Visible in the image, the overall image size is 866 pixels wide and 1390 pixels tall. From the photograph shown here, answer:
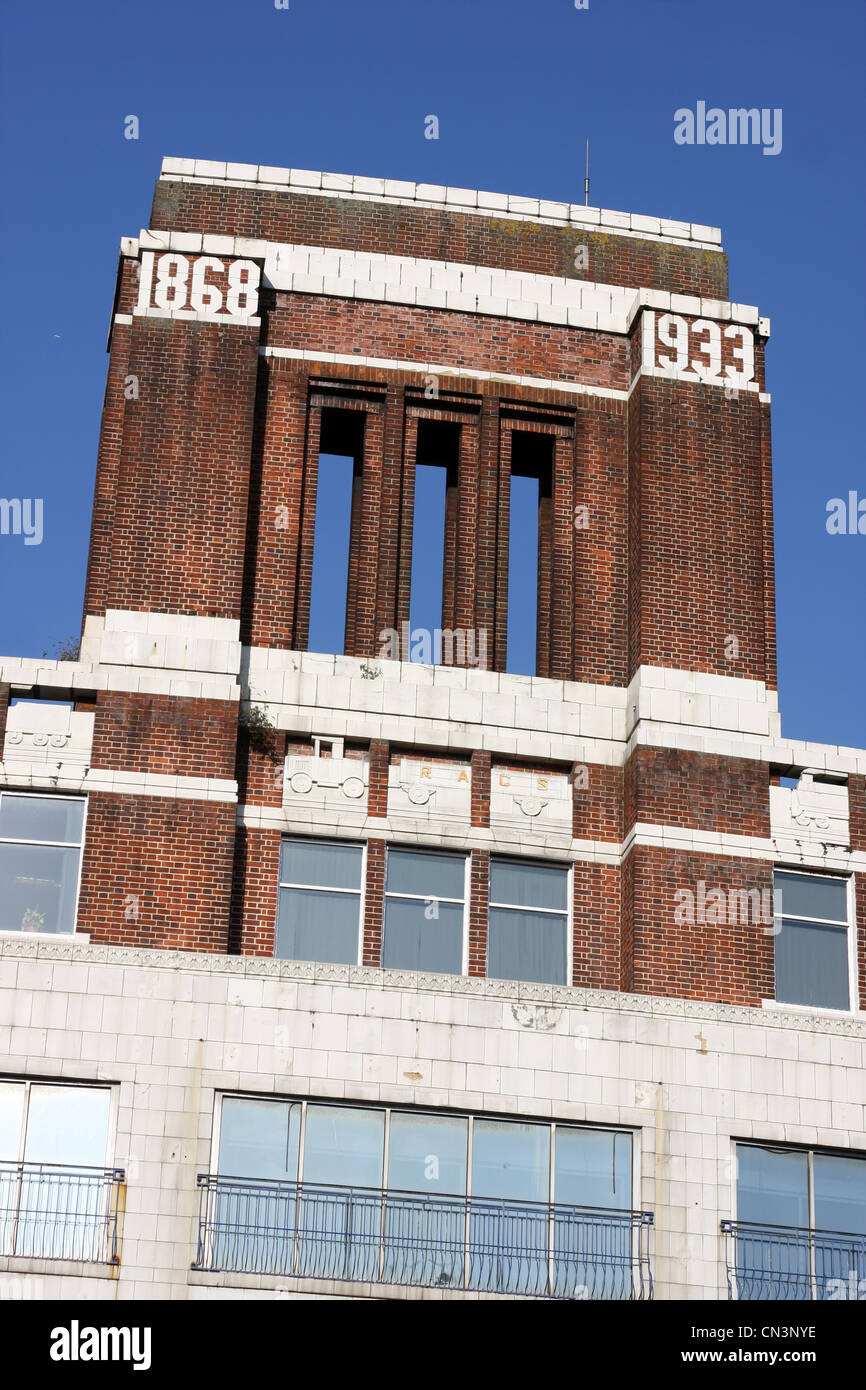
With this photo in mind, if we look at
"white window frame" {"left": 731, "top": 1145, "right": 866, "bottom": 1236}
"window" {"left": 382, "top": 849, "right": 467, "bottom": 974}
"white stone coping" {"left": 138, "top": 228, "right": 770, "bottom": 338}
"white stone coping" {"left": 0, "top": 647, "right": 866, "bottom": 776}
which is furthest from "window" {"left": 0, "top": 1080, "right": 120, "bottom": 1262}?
"white stone coping" {"left": 138, "top": 228, "right": 770, "bottom": 338}

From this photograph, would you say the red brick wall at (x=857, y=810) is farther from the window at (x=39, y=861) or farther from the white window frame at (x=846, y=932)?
the window at (x=39, y=861)

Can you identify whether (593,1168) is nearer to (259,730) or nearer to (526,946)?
(526,946)

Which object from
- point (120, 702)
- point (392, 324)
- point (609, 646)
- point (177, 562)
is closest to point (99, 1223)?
point (120, 702)

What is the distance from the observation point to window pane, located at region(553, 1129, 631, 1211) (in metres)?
28.0

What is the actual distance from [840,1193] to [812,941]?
4.73m

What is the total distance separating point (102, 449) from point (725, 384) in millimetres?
9709

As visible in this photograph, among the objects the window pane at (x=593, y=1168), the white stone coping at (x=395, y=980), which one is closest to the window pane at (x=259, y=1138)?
the white stone coping at (x=395, y=980)

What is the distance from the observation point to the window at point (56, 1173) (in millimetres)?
26500

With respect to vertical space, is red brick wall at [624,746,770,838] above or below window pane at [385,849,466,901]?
above

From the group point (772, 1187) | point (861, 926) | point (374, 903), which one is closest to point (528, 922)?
point (374, 903)

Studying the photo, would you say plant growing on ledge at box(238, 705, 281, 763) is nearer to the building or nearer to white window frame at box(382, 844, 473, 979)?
the building

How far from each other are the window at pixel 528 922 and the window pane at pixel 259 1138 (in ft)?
16.3

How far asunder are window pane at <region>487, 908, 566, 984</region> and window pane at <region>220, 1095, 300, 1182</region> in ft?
16.4

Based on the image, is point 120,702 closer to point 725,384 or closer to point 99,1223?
point 99,1223
